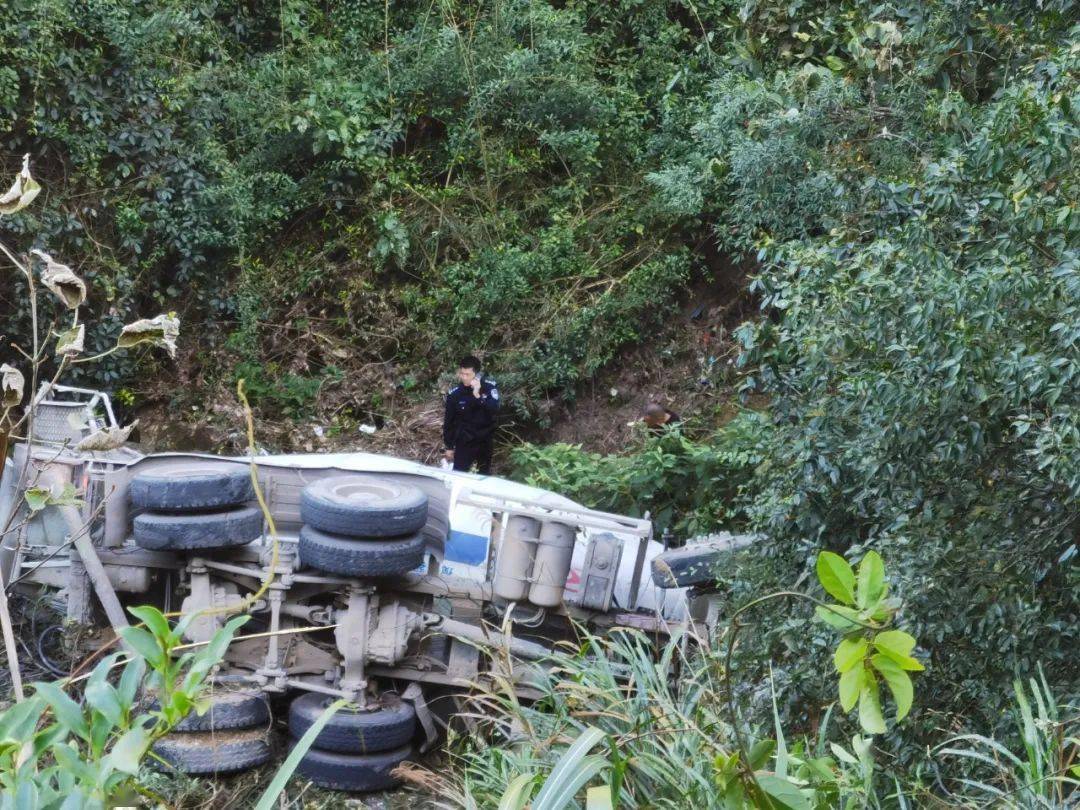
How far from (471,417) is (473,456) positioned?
1.26 ft

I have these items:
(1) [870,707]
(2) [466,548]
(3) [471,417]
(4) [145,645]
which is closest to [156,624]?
(4) [145,645]

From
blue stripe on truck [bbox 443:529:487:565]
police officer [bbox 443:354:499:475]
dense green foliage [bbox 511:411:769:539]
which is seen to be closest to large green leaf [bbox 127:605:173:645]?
blue stripe on truck [bbox 443:529:487:565]

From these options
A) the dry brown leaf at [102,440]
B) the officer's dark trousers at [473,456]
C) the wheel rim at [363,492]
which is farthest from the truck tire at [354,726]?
the officer's dark trousers at [473,456]

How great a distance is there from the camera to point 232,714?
21.9ft

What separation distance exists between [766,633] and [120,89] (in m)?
11.0

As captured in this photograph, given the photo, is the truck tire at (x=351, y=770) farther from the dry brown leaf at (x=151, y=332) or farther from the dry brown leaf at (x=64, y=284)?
the dry brown leaf at (x=64, y=284)

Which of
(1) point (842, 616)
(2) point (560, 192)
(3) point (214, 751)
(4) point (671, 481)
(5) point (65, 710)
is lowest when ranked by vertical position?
(3) point (214, 751)

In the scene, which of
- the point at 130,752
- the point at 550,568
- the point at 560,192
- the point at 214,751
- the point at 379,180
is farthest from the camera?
the point at 379,180

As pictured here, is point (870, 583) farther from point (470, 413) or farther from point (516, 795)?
point (470, 413)

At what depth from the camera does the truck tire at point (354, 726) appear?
6.70 m

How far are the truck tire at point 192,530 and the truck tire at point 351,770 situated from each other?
131cm

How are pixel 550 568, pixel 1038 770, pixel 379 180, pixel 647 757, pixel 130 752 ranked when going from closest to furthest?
pixel 130 752 < pixel 1038 770 < pixel 647 757 < pixel 550 568 < pixel 379 180

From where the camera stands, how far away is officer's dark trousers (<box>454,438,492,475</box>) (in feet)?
38.4

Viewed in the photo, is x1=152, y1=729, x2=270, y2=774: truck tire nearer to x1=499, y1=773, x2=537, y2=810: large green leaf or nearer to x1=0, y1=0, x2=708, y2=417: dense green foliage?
x1=499, y1=773, x2=537, y2=810: large green leaf
